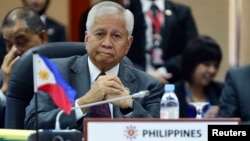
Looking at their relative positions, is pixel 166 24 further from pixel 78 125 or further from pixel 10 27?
pixel 78 125

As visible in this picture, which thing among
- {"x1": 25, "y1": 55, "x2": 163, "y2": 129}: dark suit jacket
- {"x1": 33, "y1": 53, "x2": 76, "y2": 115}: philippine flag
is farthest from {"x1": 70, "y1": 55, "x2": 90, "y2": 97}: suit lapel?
{"x1": 33, "y1": 53, "x2": 76, "y2": 115}: philippine flag

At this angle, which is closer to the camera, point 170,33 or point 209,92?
point 209,92

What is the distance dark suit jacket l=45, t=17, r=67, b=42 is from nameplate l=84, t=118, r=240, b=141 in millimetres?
5370

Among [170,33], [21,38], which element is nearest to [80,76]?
[21,38]

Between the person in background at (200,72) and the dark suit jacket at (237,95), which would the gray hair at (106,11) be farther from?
the person in background at (200,72)

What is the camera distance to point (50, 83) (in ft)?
20.3

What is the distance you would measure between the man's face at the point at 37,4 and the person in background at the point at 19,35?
2.64 m

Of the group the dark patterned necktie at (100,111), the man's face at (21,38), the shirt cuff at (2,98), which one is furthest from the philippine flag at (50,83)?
the man's face at (21,38)

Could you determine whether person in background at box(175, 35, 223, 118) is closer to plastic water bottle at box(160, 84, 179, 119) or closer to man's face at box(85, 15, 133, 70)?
plastic water bottle at box(160, 84, 179, 119)

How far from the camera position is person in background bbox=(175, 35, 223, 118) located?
10812 millimetres

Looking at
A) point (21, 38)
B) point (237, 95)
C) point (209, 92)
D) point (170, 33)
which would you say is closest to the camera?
point (21, 38)

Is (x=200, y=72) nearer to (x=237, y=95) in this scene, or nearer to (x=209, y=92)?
(x=209, y=92)

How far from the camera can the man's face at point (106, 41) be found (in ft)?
24.5

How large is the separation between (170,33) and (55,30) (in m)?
1.07
